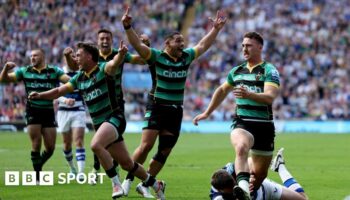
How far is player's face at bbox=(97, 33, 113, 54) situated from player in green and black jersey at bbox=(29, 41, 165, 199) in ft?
6.91

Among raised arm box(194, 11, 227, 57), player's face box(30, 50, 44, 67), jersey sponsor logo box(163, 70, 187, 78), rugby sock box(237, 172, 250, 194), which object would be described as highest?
raised arm box(194, 11, 227, 57)

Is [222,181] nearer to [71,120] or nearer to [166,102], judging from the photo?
[166,102]

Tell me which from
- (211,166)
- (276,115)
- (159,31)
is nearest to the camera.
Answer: (211,166)

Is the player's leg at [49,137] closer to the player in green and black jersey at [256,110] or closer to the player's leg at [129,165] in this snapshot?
the player's leg at [129,165]

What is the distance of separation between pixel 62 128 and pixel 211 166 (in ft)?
15.0

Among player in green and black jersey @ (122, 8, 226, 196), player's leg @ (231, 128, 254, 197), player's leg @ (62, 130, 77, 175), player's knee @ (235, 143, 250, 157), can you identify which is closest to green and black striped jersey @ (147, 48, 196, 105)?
player in green and black jersey @ (122, 8, 226, 196)

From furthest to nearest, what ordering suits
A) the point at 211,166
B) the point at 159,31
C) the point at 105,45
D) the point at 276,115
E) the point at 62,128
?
the point at 159,31 < the point at 276,115 < the point at 211,166 < the point at 62,128 < the point at 105,45

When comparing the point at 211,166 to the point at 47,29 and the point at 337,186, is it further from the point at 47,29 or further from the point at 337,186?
the point at 47,29

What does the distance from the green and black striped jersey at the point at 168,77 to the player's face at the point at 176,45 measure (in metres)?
0.10

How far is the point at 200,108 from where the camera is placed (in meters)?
45.1

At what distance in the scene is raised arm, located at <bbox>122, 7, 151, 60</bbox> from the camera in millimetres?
14036

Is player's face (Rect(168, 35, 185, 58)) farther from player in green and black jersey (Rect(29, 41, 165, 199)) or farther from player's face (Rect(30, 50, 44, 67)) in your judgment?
player's face (Rect(30, 50, 44, 67))

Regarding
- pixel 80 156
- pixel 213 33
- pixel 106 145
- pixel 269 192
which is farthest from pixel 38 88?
pixel 269 192

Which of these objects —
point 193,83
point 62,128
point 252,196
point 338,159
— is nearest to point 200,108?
point 193,83
